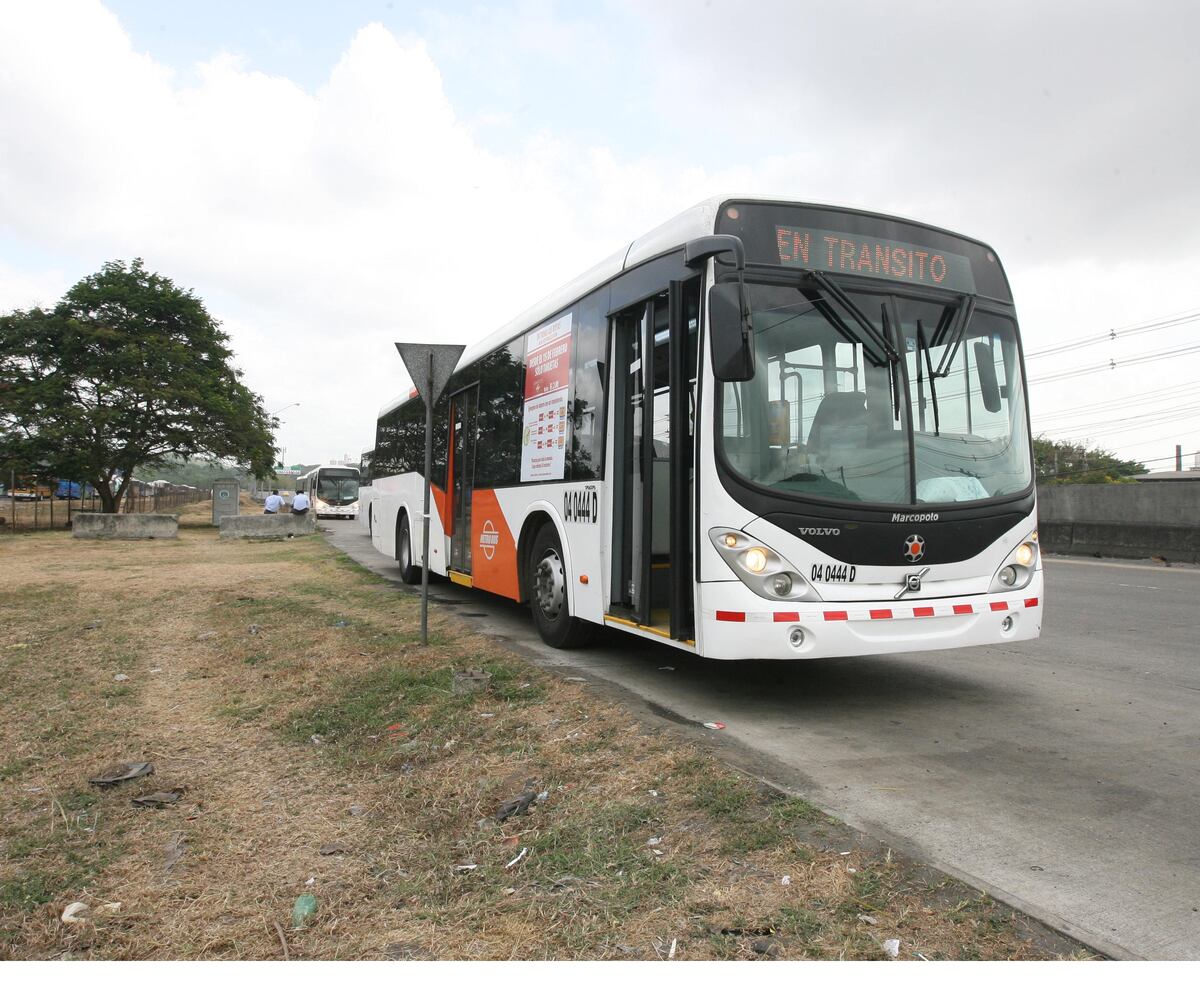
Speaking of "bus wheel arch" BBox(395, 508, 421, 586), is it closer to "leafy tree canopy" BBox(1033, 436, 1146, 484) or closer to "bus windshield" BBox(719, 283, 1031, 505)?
"bus windshield" BBox(719, 283, 1031, 505)

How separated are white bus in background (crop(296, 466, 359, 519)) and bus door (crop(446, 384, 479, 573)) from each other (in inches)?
1329

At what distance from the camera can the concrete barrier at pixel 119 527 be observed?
84.3ft

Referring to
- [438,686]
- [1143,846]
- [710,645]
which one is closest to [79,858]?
[438,686]

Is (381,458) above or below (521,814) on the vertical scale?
above

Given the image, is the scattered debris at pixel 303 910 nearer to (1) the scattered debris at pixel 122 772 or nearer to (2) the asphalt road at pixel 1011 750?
(1) the scattered debris at pixel 122 772

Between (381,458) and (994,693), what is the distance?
12.4 metres

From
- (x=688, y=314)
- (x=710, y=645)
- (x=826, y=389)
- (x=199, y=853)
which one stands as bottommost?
(x=199, y=853)

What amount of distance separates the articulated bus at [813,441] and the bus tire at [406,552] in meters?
7.20

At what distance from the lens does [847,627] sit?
525cm

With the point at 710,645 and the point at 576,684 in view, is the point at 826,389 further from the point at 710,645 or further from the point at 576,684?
the point at 576,684

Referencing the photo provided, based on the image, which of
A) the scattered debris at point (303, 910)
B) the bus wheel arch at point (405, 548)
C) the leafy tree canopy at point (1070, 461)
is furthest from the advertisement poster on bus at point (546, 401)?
the leafy tree canopy at point (1070, 461)

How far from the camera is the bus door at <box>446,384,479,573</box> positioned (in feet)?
33.9

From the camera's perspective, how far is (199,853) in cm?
392

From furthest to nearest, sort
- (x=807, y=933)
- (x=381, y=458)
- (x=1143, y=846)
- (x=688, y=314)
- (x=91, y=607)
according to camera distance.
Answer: (x=381, y=458)
(x=91, y=607)
(x=688, y=314)
(x=1143, y=846)
(x=807, y=933)
